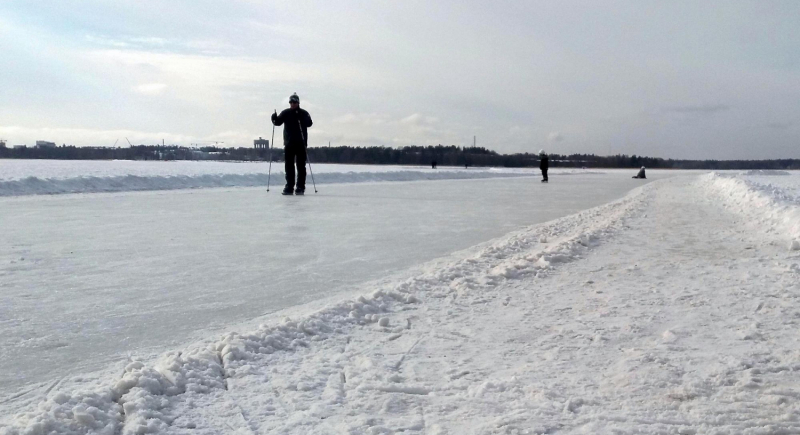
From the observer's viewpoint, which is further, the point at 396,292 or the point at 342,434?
the point at 396,292

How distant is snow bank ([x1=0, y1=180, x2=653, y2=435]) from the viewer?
6.90 ft

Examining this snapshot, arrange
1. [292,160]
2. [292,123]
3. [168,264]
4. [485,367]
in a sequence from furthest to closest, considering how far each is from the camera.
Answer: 1. [292,160]
2. [292,123]
3. [168,264]
4. [485,367]

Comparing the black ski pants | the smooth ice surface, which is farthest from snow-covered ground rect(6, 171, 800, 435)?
the black ski pants

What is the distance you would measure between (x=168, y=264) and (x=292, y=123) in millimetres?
9757

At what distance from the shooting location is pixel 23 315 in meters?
3.56

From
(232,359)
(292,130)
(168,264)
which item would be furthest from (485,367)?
(292,130)

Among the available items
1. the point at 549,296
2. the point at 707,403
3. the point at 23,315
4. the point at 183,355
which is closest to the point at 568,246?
the point at 549,296

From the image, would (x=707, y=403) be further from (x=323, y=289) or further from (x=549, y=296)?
(x=323, y=289)

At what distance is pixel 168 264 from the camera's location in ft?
17.3

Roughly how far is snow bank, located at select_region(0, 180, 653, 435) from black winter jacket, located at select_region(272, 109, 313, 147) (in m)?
9.97

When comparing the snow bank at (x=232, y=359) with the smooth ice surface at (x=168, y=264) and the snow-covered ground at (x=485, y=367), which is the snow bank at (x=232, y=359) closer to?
the snow-covered ground at (x=485, y=367)

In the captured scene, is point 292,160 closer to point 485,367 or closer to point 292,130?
point 292,130

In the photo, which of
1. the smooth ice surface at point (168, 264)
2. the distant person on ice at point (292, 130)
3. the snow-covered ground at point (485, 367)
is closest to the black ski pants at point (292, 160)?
the distant person on ice at point (292, 130)

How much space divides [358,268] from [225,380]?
9.10 ft
